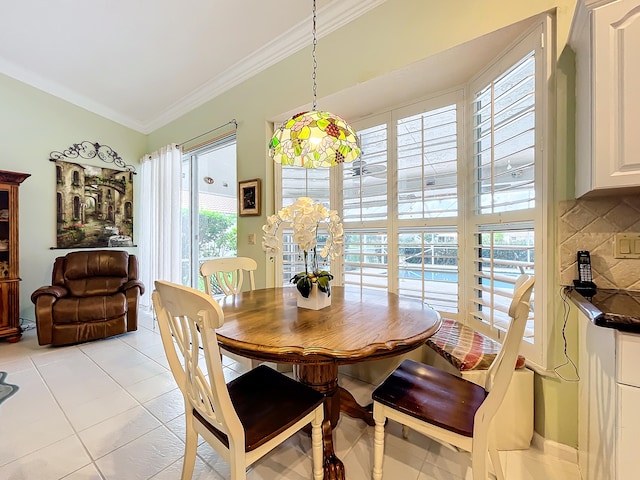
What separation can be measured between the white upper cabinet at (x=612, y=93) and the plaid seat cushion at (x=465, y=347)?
3.20 ft

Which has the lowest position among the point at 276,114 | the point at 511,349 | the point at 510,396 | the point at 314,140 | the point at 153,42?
the point at 510,396

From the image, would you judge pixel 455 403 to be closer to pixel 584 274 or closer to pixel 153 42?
pixel 584 274

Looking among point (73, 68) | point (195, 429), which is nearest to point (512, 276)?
point (195, 429)

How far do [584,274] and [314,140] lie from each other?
1530mm

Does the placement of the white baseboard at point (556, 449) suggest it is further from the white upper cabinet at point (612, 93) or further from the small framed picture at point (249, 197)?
the small framed picture at point (249, 197)

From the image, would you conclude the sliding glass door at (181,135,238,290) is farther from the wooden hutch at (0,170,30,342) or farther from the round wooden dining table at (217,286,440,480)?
the round wooden dining table at (217,286,440,480)

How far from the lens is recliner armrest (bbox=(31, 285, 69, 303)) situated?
2834 millimetres

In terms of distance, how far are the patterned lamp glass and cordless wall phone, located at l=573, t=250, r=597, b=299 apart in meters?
1.30

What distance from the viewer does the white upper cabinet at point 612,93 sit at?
42.9 inches

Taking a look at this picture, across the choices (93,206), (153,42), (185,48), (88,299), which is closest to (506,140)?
(185,48)

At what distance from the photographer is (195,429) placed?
120 centimetres

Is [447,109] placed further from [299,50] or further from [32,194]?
[32,194]

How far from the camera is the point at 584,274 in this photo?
1.39m

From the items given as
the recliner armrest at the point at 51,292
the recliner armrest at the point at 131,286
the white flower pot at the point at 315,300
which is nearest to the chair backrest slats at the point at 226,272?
the white flower pot at the point at 315,300
